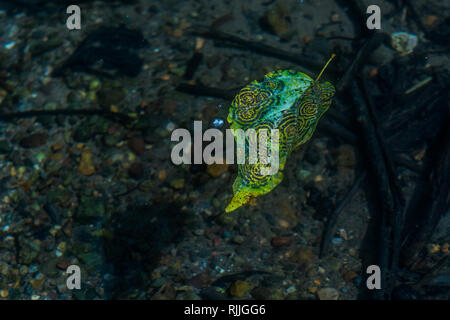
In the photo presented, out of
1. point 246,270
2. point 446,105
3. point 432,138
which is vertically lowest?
point 246,270

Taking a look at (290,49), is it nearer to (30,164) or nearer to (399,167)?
(399,167)

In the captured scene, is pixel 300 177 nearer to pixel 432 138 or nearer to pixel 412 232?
pixel 412 232

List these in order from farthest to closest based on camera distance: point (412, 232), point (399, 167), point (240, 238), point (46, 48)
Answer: point (46, 48) → point (399, 167) → point (240, 238) → point (412, 232)

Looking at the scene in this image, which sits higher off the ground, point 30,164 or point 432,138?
point 432,138

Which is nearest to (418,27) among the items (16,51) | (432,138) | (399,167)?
(432,138)

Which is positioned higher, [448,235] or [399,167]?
[399,167]

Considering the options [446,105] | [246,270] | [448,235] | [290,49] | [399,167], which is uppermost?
[290,49]

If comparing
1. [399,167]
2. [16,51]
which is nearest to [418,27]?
[399,167]

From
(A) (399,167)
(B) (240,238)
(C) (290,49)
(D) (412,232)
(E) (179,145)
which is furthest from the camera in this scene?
(C) (290,49)

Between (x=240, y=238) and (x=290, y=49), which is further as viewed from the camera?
(x=290, y=49)
